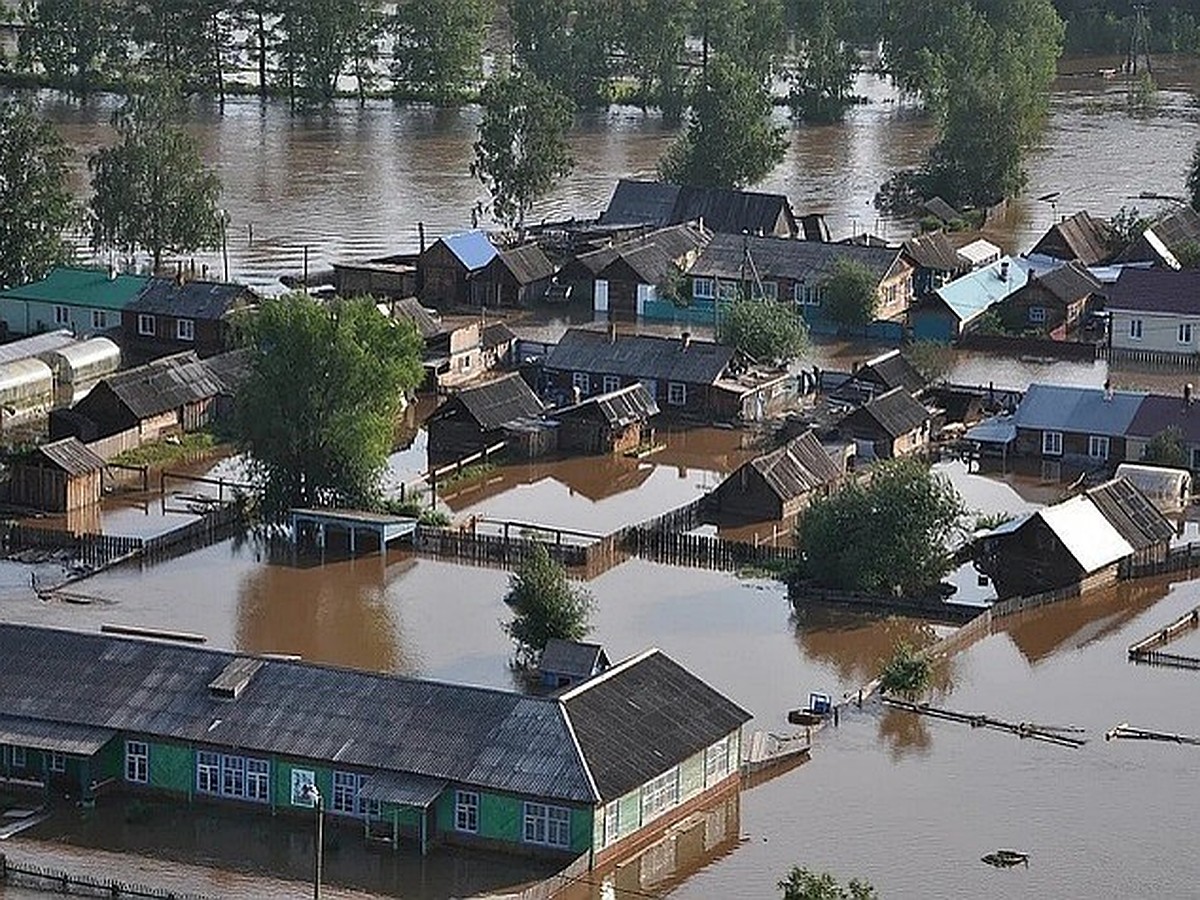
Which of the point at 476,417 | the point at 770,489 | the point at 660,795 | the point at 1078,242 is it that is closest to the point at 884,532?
the point at 770,489

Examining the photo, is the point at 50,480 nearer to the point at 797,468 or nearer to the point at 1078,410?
the point at 797,468

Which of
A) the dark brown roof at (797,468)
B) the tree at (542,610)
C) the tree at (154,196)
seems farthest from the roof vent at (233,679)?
the tree at (154,196)

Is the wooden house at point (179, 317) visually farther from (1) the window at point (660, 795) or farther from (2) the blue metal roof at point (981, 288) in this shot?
(1) the window at point (660, 795)

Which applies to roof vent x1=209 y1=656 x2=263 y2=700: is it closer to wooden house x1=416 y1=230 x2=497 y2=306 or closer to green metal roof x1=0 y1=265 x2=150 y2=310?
green metal roof x1=0 y1=265 x2=150 y2=310

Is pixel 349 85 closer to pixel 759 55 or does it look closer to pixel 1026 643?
pixel 759 55

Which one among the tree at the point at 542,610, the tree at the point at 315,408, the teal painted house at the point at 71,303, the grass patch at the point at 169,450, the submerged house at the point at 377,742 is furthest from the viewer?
the teal painted house at the point at 71,303

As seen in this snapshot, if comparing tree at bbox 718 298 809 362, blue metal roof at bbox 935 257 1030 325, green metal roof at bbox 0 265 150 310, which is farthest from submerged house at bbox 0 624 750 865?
blue metal roof at bbox 935 257 1030 325
